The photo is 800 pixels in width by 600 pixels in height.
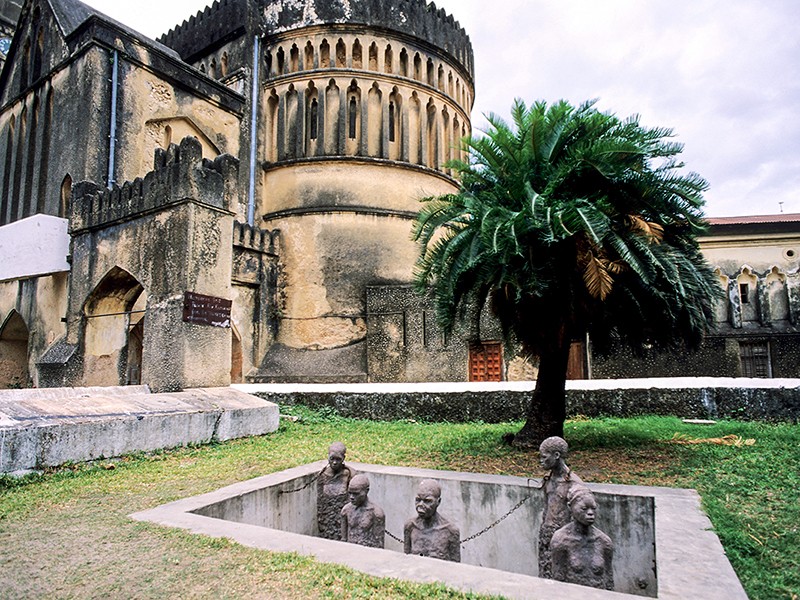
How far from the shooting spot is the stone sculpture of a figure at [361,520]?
4.52 m

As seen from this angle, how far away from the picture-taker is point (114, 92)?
13672mm

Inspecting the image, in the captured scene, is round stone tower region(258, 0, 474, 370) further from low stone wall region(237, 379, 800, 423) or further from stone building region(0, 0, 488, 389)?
low stone wall region(237, 379, 800, 423)

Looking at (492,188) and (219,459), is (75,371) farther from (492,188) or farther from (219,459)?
(492,188)

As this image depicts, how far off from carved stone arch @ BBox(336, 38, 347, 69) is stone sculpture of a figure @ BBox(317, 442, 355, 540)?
1768 centimetres

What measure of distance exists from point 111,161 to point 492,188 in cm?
1008

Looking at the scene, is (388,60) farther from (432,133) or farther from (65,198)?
(65,198)

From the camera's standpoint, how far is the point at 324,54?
20.0 metres

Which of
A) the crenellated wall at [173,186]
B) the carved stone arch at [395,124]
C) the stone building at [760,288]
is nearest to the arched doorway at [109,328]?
the crenellated wall at [173,186]

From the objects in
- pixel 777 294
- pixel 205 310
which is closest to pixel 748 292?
pixel 777 294

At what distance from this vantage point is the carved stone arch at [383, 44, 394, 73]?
2039 centimetres

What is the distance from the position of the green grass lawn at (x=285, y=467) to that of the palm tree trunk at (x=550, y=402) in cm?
38

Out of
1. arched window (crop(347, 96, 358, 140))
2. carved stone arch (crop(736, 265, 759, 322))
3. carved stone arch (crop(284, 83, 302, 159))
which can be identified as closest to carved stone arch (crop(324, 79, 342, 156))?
arched window (crop(347, 96, 358, 140))

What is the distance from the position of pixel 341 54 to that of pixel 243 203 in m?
6.42

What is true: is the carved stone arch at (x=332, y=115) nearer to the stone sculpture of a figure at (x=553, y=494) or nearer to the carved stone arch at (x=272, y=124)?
the carved stone arch at (x=272, y=124)
